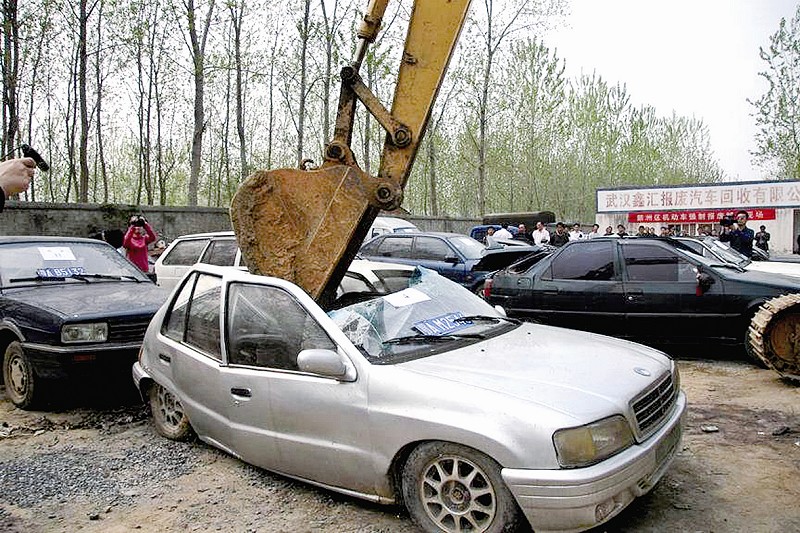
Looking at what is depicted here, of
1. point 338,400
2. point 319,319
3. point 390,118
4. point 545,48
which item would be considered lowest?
point 338,400

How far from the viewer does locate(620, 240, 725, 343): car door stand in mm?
7117

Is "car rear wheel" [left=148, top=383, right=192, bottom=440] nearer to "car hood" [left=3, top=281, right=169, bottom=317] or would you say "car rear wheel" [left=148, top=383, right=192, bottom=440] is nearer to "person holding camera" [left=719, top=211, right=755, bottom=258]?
"car hood" [left=3, top=281, right=169, bottom=317]

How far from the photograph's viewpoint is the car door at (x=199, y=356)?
13.6ft

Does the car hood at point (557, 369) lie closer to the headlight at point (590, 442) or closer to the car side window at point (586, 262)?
the headlight at point (590, 442)

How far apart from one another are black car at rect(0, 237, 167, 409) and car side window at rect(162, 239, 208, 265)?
97.3 inches

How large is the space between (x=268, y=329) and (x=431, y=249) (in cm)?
861

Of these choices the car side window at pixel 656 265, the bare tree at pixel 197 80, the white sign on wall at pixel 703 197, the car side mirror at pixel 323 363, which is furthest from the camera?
the white sign on wall at pixel 703 197

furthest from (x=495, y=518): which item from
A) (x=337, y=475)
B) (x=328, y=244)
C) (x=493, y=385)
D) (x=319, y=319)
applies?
(x=328, y=244)

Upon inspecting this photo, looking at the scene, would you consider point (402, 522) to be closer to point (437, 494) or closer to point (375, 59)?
point (437, 494)

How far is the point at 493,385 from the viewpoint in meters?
3.12

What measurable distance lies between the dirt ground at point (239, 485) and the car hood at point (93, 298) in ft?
3.22

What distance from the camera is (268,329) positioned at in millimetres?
3912

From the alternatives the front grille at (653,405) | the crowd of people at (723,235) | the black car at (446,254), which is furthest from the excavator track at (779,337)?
the black car at (446,254)

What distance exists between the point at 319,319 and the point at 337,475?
89cm
